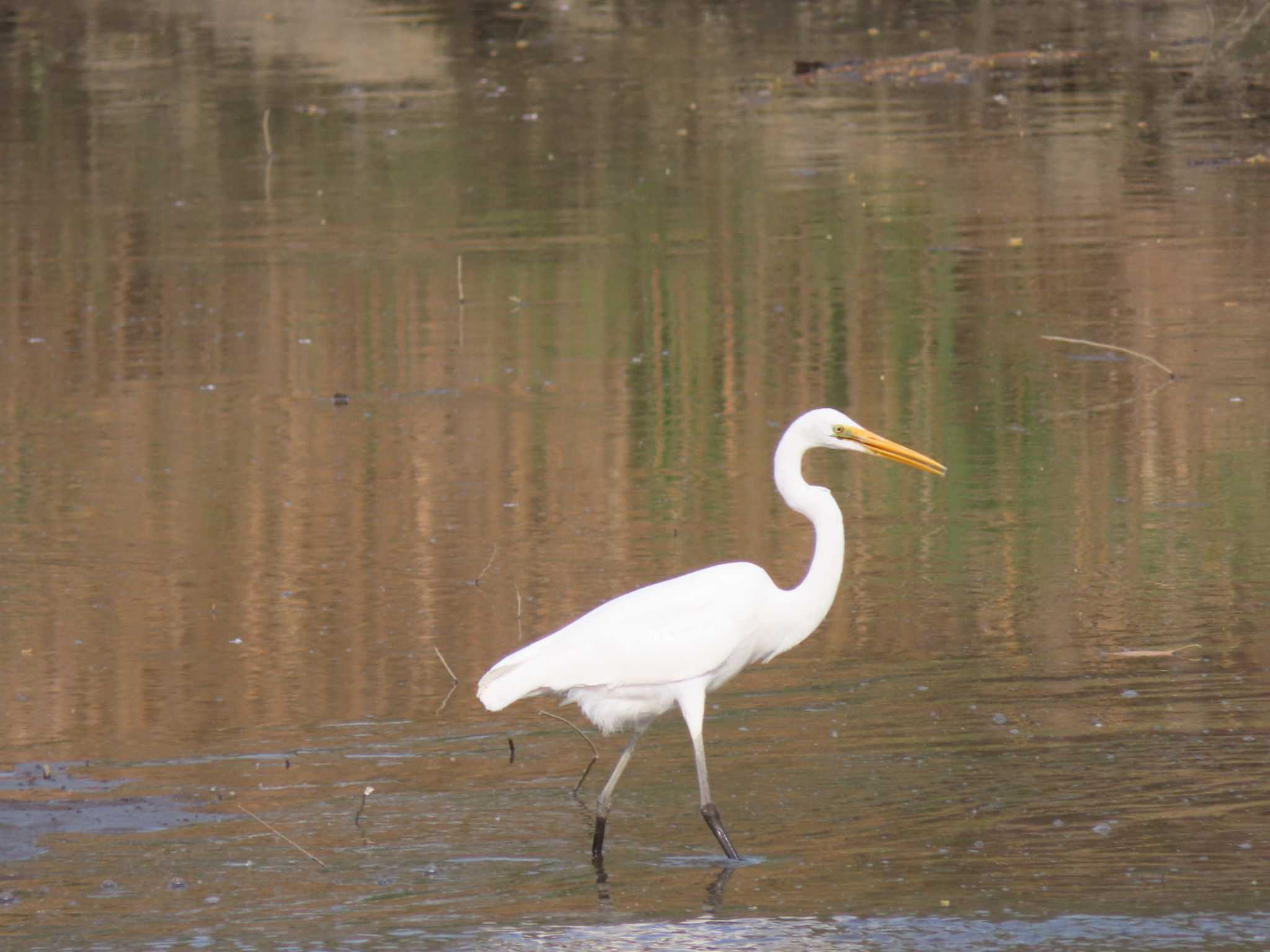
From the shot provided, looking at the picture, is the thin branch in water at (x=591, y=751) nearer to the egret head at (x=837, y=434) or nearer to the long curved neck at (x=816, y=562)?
the long curved neck at (x=816, y=562)

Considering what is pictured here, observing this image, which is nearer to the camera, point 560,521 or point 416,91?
point 560,521

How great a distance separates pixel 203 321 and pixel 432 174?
5134mm

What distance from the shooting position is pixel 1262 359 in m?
12.0

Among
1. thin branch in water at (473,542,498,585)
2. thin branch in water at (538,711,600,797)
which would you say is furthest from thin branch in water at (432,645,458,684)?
thin branch in water at (473,542,498,585)

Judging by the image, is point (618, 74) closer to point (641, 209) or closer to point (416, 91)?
point (416, 91)

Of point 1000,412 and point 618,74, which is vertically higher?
point 618,74

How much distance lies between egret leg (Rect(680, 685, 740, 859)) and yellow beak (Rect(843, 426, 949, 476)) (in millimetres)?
976

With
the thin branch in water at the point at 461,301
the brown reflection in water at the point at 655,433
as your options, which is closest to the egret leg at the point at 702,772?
the brown reflection in water at the point at 655,433

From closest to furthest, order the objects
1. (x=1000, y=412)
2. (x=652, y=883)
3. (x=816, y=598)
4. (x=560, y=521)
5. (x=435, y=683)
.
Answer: (x=652, y=883) < (x=816, y=598) < (x=435, y=683) < (x=560, y=521) < (x=1000, y=412)

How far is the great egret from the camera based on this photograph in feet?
21.6

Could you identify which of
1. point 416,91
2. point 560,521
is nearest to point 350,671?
point 560,521

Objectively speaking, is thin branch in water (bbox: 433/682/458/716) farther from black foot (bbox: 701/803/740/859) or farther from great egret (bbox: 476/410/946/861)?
black foot (bbox: 701/803/740/859)

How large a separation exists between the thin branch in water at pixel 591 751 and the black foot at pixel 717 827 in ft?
2.19

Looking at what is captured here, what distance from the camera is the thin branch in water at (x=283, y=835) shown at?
6.46 m
